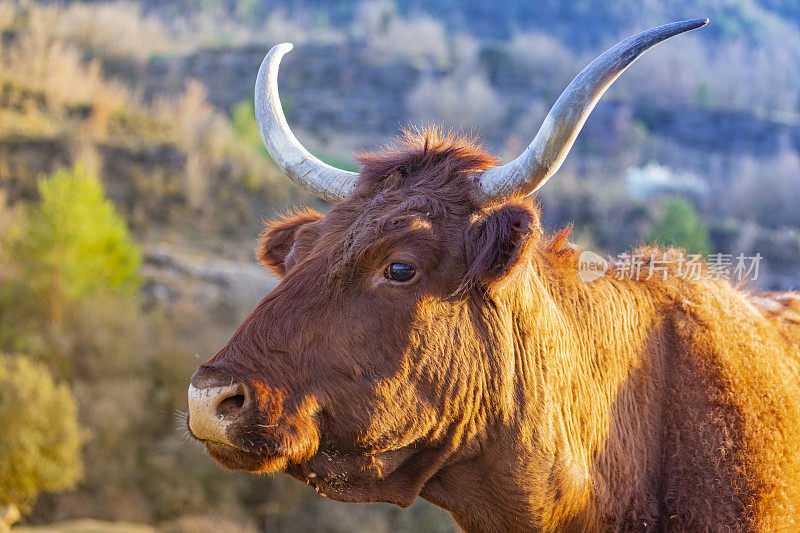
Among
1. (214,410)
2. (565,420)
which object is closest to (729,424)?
(565,420)

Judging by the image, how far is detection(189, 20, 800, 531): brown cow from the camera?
8.73 ft

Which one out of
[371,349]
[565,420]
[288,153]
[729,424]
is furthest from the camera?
[288,153]

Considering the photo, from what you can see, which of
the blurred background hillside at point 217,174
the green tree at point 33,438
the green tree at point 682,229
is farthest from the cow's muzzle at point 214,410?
the green tree at point 682,229

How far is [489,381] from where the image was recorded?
2.86m

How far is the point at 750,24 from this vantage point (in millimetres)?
37531

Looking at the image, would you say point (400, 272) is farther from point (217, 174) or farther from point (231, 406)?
point (217, 174)

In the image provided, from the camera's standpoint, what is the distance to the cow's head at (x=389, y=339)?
2576mm

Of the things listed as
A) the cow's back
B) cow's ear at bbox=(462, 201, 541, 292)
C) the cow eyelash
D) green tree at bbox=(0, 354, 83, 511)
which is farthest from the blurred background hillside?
the cow eyelash

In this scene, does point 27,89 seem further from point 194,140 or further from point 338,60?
point 338,60

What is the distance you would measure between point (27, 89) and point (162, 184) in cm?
735

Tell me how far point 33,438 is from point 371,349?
40.9 ft

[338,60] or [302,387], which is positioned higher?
[338,60]

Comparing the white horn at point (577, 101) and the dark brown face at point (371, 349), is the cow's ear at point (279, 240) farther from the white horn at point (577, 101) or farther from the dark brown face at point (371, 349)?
the white horn at point (577, 101)

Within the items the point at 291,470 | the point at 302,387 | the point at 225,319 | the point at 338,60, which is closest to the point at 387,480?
the point at 291,470
